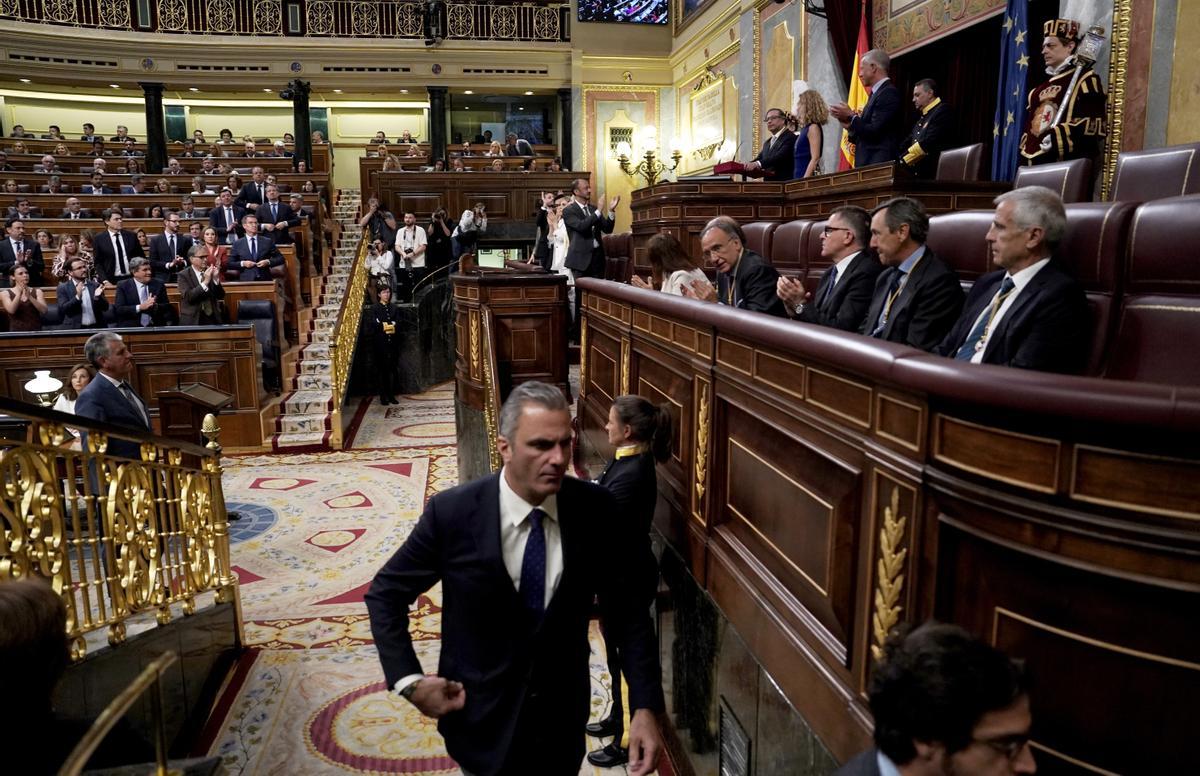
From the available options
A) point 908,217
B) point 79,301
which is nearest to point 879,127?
point 908,217

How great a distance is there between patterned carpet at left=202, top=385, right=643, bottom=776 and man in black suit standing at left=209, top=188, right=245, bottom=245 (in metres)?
3.62

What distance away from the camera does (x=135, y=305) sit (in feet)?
24.6

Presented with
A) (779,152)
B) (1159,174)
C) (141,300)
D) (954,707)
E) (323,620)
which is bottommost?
(323,620)

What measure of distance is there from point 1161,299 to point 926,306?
65 cm

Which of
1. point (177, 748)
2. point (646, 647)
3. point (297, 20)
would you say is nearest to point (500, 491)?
point (646, 647)

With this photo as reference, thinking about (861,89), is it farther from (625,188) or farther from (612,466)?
(625,188)

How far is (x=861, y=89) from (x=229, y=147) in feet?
46.3

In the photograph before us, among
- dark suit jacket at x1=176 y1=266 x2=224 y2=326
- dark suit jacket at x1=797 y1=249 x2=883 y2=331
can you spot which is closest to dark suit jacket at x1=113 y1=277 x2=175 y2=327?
dark suit jacket at x1=176 y1=266 x2=224 y2=326

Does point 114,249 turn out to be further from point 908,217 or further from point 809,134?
point 908,217

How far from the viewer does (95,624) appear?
270cm

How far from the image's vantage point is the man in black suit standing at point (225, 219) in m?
9.55

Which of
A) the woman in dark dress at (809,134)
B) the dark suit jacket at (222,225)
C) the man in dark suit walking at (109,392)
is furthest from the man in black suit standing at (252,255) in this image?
the woman in dark dress at (809,134)

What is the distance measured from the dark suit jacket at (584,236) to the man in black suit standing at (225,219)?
500cm

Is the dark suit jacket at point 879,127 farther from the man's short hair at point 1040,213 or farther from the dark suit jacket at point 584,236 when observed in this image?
the man's short hair at point 1040,213
